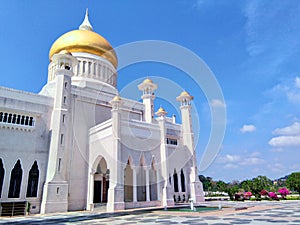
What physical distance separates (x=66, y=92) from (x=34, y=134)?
3.89 metres

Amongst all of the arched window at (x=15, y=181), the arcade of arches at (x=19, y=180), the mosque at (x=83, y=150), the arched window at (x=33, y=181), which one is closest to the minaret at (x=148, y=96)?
the mosque at (x=83, y=150)

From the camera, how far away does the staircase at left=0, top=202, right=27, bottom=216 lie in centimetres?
1456

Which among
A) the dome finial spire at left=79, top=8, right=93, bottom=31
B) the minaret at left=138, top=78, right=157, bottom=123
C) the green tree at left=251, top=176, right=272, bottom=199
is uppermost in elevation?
the dome finial spire at left=79, top=8, right=93, bottom=31

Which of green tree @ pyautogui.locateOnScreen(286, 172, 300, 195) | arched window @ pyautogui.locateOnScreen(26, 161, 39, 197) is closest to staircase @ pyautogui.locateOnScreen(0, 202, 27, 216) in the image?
arched window @ pyautogui.locateOnScreen(26, 161, 39, 197)

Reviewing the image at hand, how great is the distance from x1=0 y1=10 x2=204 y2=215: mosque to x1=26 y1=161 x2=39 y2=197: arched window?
0.06 m

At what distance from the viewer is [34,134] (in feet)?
56.2

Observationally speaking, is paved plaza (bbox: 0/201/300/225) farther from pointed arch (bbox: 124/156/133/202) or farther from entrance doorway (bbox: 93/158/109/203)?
pointed arch (bbox: 124/156/133/202)

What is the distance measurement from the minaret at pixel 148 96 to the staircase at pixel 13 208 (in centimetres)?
1249

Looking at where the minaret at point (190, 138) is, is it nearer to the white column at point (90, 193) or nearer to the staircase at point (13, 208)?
the white column at point (90, 193)

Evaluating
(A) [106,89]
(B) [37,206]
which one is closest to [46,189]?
(B) [37,206]

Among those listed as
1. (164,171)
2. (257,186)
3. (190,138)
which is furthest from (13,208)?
(257,186)

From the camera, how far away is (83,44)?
24.2 m

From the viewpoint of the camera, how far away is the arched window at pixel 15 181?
15.5m

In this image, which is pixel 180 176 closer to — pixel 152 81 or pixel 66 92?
pixel 152 81
